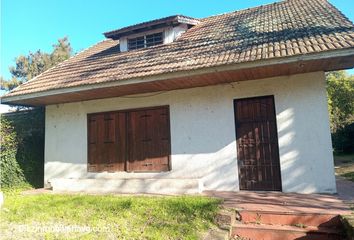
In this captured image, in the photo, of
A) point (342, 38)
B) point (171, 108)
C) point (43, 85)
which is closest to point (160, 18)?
point (171, 108)

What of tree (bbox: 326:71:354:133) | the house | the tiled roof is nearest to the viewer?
the tiled roof

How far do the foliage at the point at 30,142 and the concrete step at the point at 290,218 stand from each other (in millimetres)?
8325

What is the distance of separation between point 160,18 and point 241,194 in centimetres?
674

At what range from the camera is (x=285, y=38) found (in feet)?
23.8

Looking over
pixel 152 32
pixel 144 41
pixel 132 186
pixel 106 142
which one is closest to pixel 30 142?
pixel 106 142

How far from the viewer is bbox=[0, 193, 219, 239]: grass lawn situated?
4.83 m

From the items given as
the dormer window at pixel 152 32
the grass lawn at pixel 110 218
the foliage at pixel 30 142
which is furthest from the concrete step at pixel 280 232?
the foliage at pixel 30 142

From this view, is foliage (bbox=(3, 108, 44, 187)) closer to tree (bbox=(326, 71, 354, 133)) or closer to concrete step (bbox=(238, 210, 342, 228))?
concrete step (bbox=(238, 210, 342, 228))

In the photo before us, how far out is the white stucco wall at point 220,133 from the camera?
23.3ft

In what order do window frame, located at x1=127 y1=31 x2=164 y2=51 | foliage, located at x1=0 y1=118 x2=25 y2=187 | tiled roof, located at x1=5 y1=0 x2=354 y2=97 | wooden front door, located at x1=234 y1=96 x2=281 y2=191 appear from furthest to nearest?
window frame, located at x1=127 y1=31 x2=164 y2=51
foliage, located at x1=0 y1=118 x2=25 y2=187
wooden front door, located at x1=234 y1=96 x2=281 y2=191
tiled roof, located at x1=5 y1=0 x2=354 y2=97

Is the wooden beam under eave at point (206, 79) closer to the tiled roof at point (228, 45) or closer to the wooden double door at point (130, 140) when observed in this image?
the tiled roof at point (228, 45)

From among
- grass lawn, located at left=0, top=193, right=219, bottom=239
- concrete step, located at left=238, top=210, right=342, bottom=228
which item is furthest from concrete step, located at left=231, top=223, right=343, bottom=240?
grass lawn, located at left=0, top=193, right=219, bottom=239

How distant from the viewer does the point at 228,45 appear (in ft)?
26.2

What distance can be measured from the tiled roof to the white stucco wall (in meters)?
1.03
